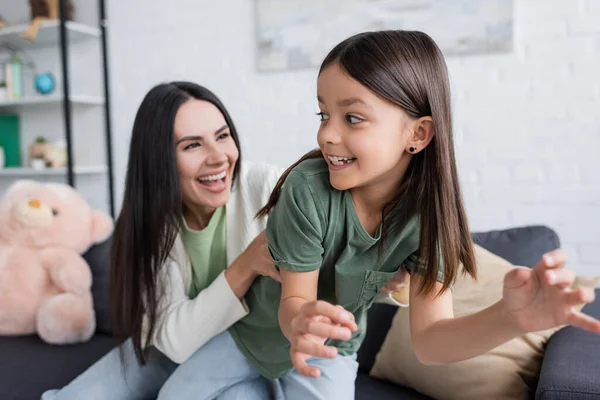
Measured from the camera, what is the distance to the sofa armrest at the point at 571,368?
1050 mm

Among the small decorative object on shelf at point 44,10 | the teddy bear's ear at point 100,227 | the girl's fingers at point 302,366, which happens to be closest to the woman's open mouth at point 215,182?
the girl's fingers at point 302,366

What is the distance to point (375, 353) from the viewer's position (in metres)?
1.59

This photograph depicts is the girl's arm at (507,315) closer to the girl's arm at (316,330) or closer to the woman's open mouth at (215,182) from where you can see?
the girl's arm at (316,330)

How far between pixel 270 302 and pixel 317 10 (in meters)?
1.71

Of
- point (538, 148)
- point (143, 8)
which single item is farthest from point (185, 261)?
point (143, 8)

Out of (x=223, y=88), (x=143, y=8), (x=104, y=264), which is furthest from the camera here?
(x=143, y=8)

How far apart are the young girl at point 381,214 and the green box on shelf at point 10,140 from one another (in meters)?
2.98

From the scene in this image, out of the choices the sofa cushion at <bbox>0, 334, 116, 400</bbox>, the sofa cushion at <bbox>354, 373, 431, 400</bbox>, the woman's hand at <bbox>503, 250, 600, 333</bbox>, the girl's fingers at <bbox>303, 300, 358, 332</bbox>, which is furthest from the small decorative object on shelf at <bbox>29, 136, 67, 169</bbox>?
the woman's hand at <bbox>503, 250, 600, 333</bbox>

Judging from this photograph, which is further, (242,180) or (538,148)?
(538,148)

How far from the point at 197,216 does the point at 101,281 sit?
747mm

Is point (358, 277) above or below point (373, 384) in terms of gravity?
above

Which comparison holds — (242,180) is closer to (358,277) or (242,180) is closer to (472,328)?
(358,277)

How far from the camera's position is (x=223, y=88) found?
111 inches

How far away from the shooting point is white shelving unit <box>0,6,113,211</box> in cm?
310
